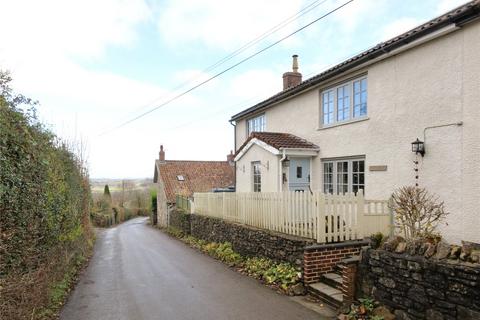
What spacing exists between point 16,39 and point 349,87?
969 cm

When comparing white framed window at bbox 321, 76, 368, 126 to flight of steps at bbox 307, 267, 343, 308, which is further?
white framed window at bbox 321, 76, 368, 126

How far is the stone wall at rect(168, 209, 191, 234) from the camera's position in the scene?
1877cm

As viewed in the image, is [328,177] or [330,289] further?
[328,177]

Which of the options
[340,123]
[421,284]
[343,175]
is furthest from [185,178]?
[421,284]

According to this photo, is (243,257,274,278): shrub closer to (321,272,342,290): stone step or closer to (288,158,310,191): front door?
(321,272,342,290): stone step

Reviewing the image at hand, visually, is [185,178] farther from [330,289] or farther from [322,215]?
[330,289]

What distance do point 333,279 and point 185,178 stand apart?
78.8 feet

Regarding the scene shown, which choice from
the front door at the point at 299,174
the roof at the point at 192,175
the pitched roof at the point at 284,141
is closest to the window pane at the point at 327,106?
the pitched roof at the point at 284,141

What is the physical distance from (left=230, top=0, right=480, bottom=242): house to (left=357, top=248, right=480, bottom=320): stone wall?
294cm

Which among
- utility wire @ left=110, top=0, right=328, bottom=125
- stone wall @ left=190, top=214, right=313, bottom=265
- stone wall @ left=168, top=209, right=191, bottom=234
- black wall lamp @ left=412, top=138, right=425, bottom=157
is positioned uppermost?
utility wire @ left=110, top=0, right=328, bottom=125

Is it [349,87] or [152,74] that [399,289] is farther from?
[152,74]

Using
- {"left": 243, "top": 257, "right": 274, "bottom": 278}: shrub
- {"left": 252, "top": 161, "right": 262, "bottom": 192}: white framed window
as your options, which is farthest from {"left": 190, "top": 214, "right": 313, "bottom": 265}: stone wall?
{"left": 252, "top": 161, "right": 262, "bottom": 192}: white framed window

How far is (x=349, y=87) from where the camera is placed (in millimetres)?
11242

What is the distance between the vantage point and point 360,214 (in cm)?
819
